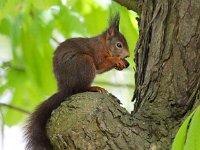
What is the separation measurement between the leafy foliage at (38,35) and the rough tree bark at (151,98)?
24.3 inches

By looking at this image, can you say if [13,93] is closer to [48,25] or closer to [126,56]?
Result: [48,25]

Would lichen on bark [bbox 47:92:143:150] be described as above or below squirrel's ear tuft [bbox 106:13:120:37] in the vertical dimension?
above

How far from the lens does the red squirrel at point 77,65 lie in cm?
195

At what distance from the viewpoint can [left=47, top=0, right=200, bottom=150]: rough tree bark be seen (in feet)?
5.61

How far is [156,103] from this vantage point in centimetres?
191

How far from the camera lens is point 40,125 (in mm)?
1925

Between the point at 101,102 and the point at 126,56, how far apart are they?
46.1 inches

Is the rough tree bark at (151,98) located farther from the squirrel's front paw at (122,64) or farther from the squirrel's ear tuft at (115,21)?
the squirrel's ear tuft at (115,21)

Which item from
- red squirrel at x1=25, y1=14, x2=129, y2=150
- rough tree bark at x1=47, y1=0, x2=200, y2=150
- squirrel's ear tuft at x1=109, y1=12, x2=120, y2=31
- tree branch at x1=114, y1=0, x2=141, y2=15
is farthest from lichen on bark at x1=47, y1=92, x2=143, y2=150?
squirrel's ear tuft at x1=109, y1=12, x2=120, y2=31

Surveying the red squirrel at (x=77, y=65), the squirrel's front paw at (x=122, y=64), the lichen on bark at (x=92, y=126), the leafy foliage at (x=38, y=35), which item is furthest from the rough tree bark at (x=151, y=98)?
the leafy foliage at (x=38, y=35)

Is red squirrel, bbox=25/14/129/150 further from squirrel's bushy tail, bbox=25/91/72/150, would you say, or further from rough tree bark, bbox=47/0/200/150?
rough tree bark, bbox=47/0/200/150

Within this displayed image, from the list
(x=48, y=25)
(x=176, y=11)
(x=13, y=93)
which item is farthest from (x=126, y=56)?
(x=176, y=11)

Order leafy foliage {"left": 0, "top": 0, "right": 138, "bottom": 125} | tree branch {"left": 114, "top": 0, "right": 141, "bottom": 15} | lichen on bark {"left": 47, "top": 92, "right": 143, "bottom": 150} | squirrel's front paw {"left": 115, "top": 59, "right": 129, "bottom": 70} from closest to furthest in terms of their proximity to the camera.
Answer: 1. lichen on bark {"left": 47, "top": 92, "right": 143, "bottom": 150}
2. tree branch {"left": 114, "top": 0, "right": 141, "bottom": 15}
3. squirrel's front paw {"left": 115, "top": 59, "right": 129, "bottom": 70}
4. leafy foliage {"left": 0, "top": 0, "right": 138, "bottom": 125}

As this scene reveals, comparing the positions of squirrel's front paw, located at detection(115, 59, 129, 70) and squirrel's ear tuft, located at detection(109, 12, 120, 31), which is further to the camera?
squirrel's ear tuft, located at detection(109, 12, 120, 31)
